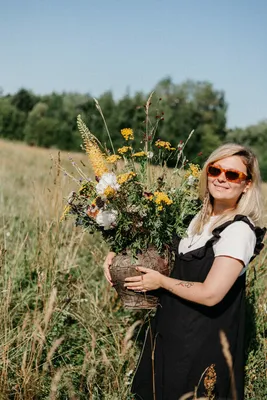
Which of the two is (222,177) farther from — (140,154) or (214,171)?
(140,154)

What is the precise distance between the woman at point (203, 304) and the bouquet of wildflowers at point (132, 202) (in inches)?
4.4

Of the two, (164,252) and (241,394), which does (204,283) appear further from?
(241,394)

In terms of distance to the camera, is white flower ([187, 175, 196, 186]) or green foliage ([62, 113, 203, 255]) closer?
green foliage ([62, 113, 203, 255])

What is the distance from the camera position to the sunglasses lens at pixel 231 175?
1928 mm

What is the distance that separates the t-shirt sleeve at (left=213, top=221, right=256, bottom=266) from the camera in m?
1.72

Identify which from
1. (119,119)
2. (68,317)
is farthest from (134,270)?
(119,119)

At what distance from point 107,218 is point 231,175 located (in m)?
0.57

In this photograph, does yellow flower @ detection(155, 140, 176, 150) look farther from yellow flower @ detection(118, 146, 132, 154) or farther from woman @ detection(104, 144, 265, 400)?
Result: woman @ detection(104, 144, 265, 400)

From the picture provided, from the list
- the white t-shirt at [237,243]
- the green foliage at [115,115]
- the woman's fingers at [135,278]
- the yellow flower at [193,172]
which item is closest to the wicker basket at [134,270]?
the woman's fingers at [135,278]

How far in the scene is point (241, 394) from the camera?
208 cm

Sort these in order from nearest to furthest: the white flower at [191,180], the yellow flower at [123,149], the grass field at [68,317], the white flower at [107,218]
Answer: the white flower at [107,218] → the yellow flower at [123,149] → the white flower at [191,180] → the grass field at [68,317]

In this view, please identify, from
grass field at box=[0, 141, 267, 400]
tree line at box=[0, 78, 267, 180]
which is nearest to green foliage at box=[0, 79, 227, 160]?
tree line at box=[0, 78, 267, 180]

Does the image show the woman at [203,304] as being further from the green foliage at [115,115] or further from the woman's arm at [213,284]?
the green foliage at [115,115]

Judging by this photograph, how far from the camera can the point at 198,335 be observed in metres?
1.93
